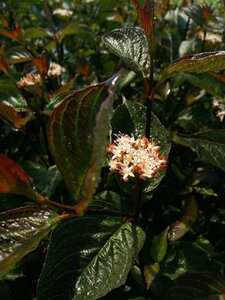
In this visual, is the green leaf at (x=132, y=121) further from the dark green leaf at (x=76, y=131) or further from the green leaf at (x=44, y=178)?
the dark green leaf at (x=76, y=131)

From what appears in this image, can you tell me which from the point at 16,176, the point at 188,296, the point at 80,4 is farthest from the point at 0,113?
the point at 80,4

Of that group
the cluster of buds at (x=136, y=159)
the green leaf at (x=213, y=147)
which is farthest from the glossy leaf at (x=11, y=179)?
the green leaf at (x=213, y=147)

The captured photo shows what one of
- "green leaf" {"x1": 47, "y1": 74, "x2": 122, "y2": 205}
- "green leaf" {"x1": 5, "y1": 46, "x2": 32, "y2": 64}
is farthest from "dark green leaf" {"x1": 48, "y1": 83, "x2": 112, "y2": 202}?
"green leaf" {"x1": 5, "y1": 46, "x2": 32, "y2": 64}

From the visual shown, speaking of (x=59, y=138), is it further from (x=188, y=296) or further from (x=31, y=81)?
(x=31, y=81)

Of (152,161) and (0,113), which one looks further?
(0,113)

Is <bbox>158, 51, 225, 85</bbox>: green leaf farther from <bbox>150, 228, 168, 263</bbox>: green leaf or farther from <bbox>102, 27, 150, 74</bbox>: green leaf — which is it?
<bbox>150, 228, 168, 263</bbox>: green leaf

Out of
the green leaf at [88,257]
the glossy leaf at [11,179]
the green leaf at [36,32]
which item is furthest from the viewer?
the green leaf at [36,32]
